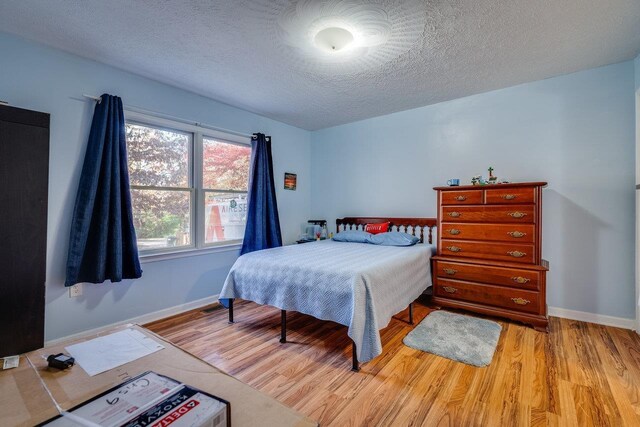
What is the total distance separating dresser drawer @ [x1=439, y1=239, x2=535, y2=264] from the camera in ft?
8.84

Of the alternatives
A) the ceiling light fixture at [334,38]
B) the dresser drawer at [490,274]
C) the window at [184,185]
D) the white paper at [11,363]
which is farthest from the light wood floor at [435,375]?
the ceiling light fixture at [334,38]

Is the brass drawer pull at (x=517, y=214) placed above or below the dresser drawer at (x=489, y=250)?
above

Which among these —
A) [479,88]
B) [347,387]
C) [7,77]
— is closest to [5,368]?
[347,387]

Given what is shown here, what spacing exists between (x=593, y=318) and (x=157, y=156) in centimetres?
476

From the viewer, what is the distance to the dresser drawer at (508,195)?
2.66 meters

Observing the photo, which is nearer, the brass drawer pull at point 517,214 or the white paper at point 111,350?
the white paper at point 111,350

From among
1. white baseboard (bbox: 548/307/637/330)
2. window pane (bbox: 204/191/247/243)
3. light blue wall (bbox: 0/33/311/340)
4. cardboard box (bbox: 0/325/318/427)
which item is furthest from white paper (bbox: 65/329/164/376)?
white baseboard (bbox: 548/307/637/330)

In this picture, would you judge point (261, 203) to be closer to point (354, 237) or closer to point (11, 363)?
point (354, 237)

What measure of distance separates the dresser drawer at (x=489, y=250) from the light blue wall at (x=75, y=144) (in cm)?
286

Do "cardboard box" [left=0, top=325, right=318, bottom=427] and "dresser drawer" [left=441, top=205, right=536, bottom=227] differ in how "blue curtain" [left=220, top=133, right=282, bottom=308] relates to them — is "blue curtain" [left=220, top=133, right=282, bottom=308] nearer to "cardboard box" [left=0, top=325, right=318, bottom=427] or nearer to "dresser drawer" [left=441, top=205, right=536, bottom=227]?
"dresser drawer" [left=441, top=205, right=536, bottom=227]

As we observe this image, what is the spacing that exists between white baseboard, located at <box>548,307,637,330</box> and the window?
3776 mm

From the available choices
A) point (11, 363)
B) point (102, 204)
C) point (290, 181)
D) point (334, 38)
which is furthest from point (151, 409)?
point (290, 181)

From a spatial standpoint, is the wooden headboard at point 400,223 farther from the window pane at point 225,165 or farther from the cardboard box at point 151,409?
the cardboard box at point 151,409

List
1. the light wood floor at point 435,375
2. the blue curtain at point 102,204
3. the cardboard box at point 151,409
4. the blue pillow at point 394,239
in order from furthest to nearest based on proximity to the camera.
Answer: the blue pillow at point 394,239 < the blue curtain at point 102,204 < the light wood floor at point 435,375 < the cardboard box at point 151,409
